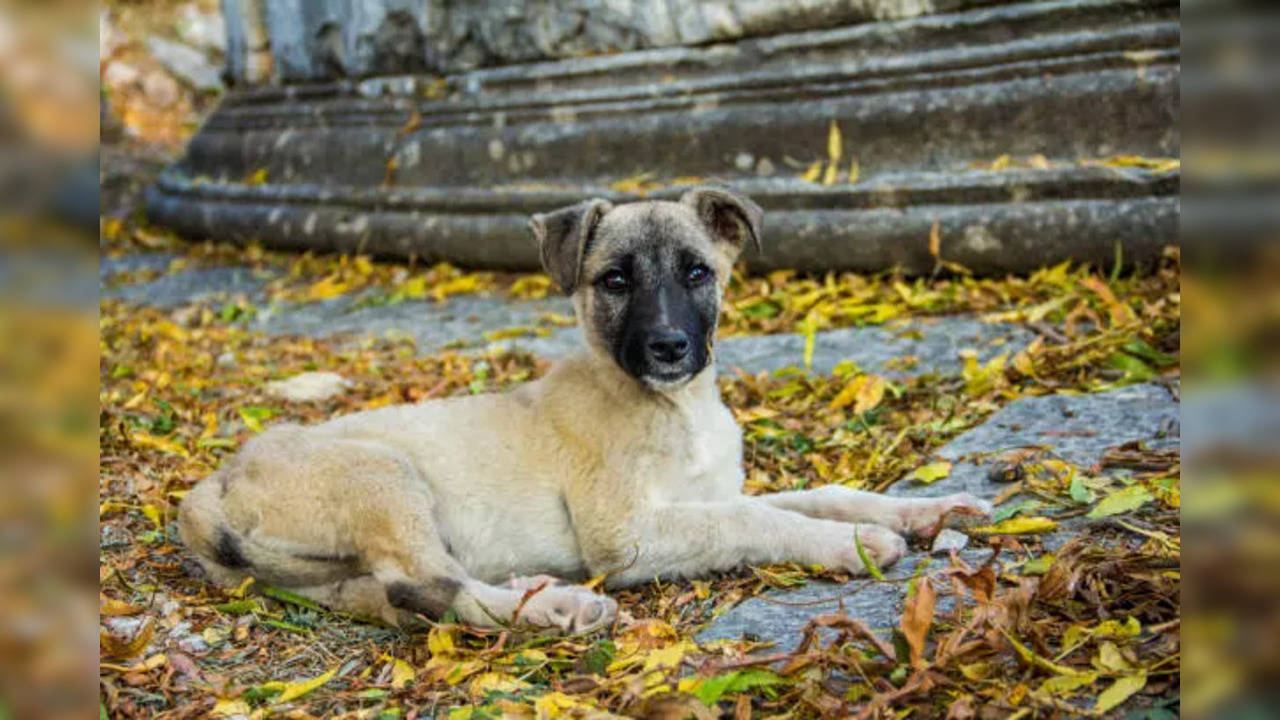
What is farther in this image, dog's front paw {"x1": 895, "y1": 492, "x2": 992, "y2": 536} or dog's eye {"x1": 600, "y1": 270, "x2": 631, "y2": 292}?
dog's eye {"x1": 600, "y1": 270, "x2": 631, "y2": 292}

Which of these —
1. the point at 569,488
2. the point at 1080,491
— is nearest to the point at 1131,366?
the point at 1080,491

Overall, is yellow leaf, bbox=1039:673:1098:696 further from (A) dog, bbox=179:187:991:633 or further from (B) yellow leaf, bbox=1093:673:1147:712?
(A) dog, bbox=179:187:991:633

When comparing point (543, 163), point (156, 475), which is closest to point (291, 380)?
point (156, 475)

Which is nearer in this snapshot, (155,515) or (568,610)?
(568,610)

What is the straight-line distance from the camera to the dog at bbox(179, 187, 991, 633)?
3.79 m

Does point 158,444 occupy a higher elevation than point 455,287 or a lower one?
lower

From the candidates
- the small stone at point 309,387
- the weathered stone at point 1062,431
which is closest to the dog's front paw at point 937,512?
the weathered stone at point 1062,431

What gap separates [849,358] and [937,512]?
2262 mm

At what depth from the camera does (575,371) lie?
459 cm

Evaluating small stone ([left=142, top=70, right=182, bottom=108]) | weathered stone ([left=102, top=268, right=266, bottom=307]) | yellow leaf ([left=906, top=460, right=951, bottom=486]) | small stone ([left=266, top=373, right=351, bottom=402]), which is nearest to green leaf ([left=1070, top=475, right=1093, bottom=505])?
yellow leaf ([left=906, top=460, right=951, bottom=486])

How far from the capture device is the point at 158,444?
5.43 m

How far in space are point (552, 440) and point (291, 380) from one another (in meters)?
2.84

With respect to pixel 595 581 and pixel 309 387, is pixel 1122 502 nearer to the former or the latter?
pixel 595 581

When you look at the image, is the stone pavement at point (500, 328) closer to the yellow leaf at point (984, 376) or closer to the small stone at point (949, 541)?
the yellow leaf at point (984, 376)
